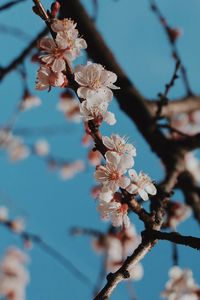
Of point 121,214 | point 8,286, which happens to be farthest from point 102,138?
point 8,286

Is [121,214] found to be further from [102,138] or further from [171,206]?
[171,206]

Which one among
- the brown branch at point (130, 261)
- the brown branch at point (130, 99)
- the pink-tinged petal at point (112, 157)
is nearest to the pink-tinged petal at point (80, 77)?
the pink-tinged petal at point (112, 157)

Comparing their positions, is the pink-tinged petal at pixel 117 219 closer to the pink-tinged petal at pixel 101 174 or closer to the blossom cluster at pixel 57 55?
the pink-tinged petal at pixel 101 174

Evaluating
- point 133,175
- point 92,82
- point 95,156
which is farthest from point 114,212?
point 95,156

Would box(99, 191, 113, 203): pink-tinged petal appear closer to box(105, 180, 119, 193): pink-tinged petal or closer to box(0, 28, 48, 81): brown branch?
box(105, 180, 119, 193): pink-tinged petal

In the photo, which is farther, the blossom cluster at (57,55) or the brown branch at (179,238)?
the blossom cluster at (57,55)

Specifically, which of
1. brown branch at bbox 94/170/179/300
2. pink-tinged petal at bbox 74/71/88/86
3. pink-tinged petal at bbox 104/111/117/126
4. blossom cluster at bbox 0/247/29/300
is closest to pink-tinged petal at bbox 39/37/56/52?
pink-tinged petal at bbox 74/71/88/86
